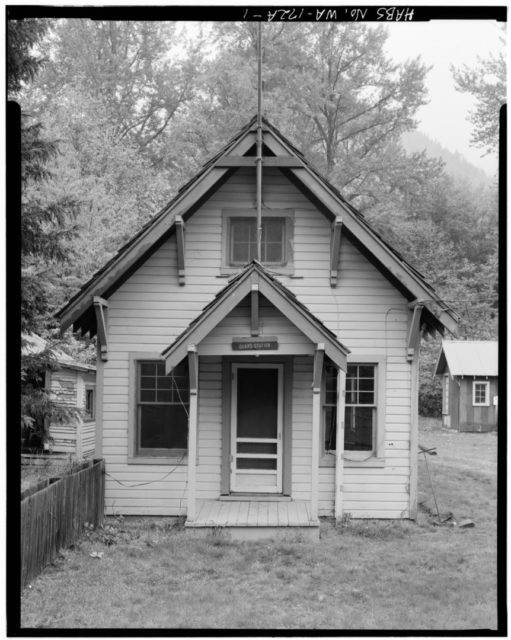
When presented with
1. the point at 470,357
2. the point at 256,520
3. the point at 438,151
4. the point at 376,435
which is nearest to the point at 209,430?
the point at 256,520

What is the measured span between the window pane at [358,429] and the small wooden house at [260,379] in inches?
0.6

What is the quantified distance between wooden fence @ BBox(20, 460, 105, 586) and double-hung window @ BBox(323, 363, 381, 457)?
3403 millimetres

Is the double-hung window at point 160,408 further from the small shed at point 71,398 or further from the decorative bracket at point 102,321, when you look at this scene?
the small shed at point 71,398

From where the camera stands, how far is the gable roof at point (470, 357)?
24.0 m

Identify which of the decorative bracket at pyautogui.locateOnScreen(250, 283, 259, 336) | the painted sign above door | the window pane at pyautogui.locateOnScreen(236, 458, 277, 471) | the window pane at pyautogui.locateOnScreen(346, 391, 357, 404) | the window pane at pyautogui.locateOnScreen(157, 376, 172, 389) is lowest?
the window pane at pyautogui.locateOnScreen(236, 458, 277, 471)

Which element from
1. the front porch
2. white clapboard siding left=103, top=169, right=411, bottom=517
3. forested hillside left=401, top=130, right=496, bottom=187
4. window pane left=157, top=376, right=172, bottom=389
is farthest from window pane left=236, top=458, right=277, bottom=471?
forested hillside left=401, top=130, right=496, bottom=187

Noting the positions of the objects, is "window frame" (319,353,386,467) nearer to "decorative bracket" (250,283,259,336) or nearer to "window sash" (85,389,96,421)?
"decorative bracket" (250,283,259,336)

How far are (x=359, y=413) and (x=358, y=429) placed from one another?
0.24 meters

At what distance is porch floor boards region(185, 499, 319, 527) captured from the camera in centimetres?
801

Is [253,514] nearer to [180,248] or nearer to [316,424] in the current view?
[316,424]

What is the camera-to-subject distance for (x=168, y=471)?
30.2ft

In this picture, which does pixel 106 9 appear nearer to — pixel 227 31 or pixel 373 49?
pixel 227 31

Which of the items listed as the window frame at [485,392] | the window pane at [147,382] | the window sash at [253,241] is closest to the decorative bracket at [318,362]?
the window sash at [253,241]

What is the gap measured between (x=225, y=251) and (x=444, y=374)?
776 inches
